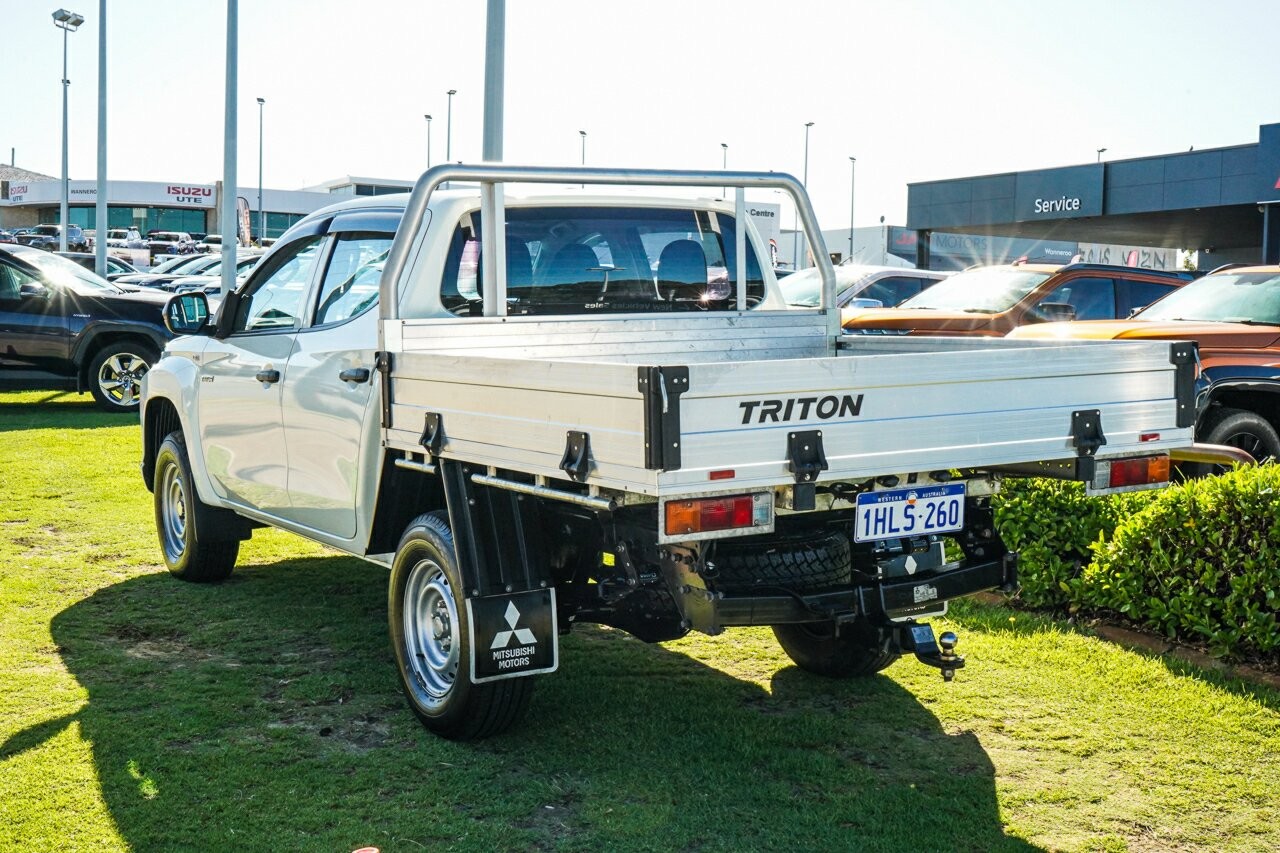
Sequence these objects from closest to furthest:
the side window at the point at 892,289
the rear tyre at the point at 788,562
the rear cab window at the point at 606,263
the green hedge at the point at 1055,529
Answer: the rear tyre at the point at 788,562
the rear cab window at the point at 606,263
the green hedge at the point at 1055,529
the side window at the point at 892,289

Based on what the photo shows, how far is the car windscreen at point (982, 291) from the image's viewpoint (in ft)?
41.4

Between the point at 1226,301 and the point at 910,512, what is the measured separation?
6826 millimetres

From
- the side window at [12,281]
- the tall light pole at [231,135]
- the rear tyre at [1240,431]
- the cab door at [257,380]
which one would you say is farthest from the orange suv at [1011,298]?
the tall light pole at [231,135]

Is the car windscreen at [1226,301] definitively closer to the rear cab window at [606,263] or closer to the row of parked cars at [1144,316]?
the row of parked cars at [1144,316]

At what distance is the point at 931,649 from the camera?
15.4 feet

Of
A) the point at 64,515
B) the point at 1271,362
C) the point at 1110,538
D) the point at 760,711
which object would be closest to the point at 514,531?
the point at 760,711

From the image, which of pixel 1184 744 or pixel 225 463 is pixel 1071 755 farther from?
pixel 225 463

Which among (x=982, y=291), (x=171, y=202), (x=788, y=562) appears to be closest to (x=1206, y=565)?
(x=788, y=562)

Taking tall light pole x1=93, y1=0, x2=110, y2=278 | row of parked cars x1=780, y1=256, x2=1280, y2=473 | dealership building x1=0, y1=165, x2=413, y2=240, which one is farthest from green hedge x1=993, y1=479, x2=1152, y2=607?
dealership building x1=0, y1=165, x2=413, y2=240

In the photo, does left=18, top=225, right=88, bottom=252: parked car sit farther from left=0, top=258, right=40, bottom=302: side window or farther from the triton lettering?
the triton lettering

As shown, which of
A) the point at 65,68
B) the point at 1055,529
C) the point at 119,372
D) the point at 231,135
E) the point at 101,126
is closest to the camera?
the point at 1055,529

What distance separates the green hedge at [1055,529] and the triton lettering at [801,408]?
113 inches

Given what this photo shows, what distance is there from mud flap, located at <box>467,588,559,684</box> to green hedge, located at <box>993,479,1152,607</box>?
292 centimetres

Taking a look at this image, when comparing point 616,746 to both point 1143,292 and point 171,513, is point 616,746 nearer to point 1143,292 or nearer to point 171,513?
point 171,513
